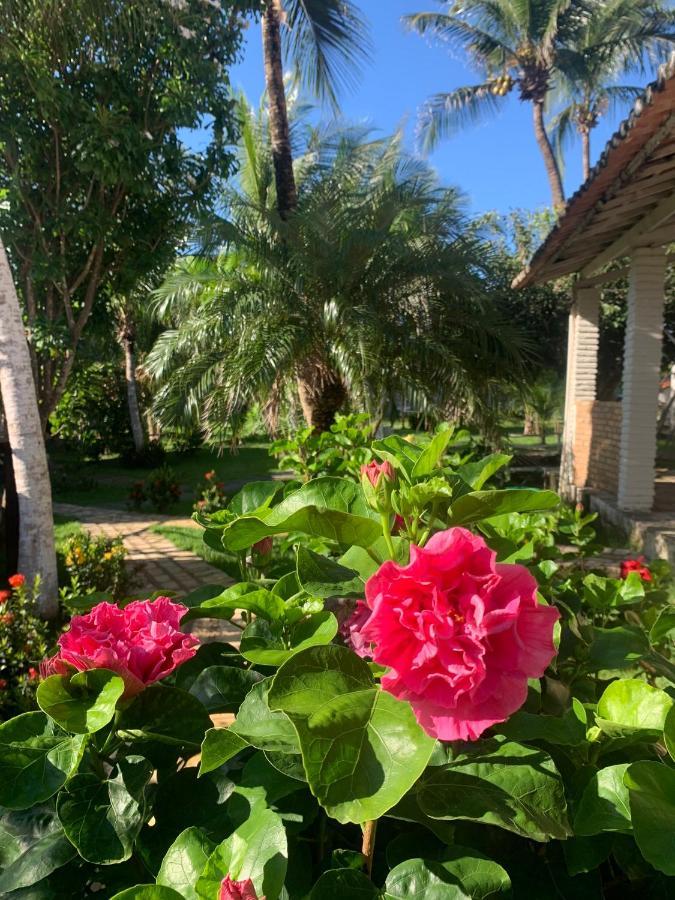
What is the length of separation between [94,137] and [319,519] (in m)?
5.96

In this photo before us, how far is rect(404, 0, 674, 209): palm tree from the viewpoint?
1792 cm

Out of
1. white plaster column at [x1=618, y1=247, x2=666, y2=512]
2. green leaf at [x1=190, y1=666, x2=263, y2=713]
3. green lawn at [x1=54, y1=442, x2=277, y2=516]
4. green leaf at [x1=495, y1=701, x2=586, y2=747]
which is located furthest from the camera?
green lawn at [x1=54, y1=442, x2=277, y2=516]

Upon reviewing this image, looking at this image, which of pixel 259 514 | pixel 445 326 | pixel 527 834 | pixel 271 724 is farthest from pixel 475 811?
pixel 445 326

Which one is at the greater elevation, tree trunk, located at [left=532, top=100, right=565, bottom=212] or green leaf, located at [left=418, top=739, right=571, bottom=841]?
tree trunk, located at [left=532, top=100, right=565, bottom=212]

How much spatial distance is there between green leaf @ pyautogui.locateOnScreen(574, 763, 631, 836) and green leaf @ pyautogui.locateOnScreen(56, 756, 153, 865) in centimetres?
41

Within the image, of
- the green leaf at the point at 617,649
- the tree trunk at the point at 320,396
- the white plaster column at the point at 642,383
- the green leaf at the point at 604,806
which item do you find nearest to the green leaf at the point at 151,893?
the green leaf at the point at 604,806

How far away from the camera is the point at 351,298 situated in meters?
8.19

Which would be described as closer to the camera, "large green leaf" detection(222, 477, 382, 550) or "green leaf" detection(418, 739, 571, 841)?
"green leaf" detection(418, 739, 571, 841)

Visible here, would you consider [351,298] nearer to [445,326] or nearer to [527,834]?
[445,326]

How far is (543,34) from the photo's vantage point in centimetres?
1811

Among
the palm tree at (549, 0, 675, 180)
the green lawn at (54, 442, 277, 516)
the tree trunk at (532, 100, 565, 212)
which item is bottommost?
the green lawn at (54, 442, 277, 516)

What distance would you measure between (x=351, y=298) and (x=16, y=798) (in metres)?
7.88

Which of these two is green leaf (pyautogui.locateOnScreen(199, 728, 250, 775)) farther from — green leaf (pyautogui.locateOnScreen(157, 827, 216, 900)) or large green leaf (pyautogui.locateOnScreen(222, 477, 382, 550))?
large green leaf (pyautogui.locateOnScreen(222, 477, 382, 550))

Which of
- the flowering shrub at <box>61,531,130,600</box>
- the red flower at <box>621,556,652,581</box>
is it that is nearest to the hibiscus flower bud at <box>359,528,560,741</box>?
the red flower at <box>621,556,652,581</box>
